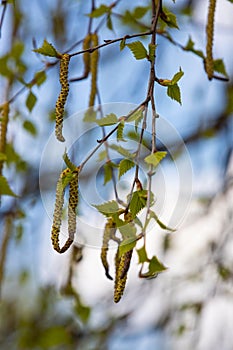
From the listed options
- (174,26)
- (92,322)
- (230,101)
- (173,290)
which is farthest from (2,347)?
(174,26)

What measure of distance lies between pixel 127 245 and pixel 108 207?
0.08m

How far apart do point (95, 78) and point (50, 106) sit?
3.10 feet

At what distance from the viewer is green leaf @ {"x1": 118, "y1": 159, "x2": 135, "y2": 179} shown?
2.09ft

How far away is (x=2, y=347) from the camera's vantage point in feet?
8.87

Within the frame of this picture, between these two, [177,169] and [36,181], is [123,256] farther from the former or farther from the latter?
[36,181]

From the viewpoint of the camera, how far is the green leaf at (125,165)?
0.64 m

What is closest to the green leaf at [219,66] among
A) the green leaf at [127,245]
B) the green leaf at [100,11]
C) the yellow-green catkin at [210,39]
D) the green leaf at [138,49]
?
the yellow-green catkin at [210,39]

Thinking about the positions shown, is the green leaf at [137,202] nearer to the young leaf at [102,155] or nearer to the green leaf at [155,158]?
the green leaf at [155,158]

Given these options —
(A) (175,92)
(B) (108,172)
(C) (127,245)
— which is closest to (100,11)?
(B) (108,172)

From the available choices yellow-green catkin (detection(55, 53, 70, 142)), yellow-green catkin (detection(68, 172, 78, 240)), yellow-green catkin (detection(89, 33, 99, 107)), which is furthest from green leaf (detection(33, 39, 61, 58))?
yellow-green catkin (detection(89, 33, 99, 107))

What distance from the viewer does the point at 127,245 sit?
0.59 meters

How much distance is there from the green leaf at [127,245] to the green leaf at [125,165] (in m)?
0.07

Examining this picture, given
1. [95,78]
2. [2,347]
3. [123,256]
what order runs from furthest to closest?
[2,347]
[95,78]
[123,256]

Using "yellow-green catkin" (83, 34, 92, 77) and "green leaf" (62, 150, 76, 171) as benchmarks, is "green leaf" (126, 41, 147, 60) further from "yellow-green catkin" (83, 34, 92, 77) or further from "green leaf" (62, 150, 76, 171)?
"yellow-green catkin" (83, 34, 92, 77)
